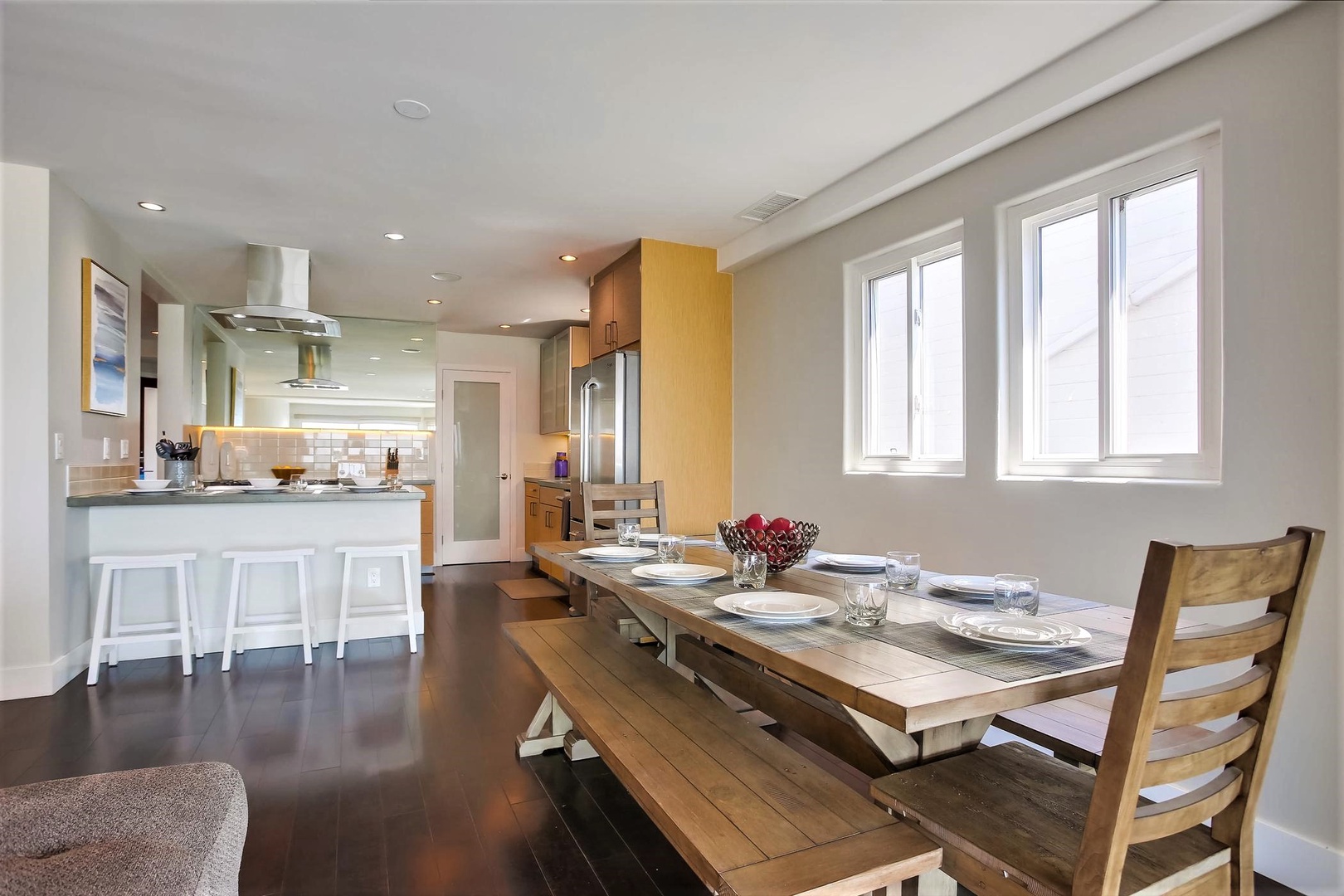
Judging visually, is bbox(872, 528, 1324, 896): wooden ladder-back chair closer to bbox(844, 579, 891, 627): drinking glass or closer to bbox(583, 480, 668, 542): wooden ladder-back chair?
bbox(844, 579, 891, 627): drinking glass

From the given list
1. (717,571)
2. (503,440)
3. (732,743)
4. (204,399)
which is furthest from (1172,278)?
(204,399)

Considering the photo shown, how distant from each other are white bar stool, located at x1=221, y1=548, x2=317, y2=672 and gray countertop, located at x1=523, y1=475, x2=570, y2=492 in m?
2.35

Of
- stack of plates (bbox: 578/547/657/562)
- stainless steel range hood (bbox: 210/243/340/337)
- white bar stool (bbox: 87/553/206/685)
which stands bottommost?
white bar stool (bbox: 87/553/206/685)

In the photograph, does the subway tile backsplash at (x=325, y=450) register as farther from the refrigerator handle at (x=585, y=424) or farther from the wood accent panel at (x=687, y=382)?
the wood accent panel at (x=687, y=382)

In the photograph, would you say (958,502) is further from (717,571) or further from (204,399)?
(204,399)

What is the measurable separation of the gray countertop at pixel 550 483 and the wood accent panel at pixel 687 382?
5.44 feet

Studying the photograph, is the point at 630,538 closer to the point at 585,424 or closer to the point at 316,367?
the point at 585,424

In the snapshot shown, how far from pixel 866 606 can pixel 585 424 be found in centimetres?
379

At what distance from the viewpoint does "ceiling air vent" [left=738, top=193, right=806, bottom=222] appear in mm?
3622

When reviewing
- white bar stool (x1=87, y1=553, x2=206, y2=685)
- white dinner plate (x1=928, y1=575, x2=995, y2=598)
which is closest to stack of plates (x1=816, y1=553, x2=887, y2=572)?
white dinner plate (x1=928, y1=575, x2=995, y2=598)

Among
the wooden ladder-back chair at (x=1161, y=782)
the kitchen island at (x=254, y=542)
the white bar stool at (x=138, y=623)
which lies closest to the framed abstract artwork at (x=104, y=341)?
the kitchen island at (x=254, y=542)

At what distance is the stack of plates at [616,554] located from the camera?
228cm

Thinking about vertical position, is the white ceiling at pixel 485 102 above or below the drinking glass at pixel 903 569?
above

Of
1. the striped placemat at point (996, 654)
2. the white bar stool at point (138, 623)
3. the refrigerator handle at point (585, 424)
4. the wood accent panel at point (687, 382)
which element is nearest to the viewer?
the striped placemat at point (996, 654)
